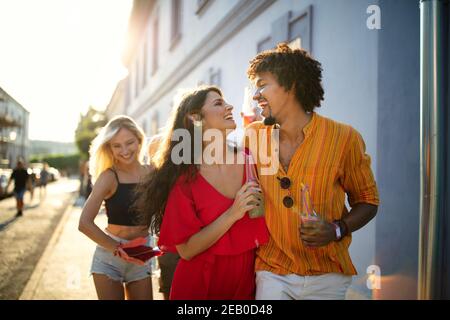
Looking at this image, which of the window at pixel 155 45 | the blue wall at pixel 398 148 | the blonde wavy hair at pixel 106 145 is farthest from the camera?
the window at pixel 155 45

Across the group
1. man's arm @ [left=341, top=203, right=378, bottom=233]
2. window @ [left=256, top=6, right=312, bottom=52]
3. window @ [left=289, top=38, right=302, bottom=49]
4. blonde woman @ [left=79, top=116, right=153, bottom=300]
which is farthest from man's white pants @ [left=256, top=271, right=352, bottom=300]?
window @ [left=289, top=38, right=302, bottom=49]

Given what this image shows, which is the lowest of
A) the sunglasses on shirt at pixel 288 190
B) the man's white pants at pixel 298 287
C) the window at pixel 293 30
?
the man's white pants at pixel 298 287

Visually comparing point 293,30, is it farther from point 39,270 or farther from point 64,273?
point 39,270

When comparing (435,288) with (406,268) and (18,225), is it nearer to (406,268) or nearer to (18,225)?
(406,268)

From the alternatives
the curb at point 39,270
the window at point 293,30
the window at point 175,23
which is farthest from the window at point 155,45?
the window at point 293,30

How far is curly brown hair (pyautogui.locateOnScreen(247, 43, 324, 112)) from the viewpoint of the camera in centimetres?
229

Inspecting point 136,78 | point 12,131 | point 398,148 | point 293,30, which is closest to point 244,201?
point 398,148

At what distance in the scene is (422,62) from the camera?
2359 mm

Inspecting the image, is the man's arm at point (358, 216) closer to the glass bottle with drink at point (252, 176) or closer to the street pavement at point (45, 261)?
the glass bottle with drink at point (252, 176)

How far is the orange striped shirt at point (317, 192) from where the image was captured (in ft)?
6.86

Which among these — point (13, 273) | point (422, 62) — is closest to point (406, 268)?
point (422, 62)

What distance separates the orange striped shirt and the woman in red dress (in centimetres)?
10

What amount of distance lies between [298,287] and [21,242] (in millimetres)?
8189

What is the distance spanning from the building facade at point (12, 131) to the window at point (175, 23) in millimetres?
31061
